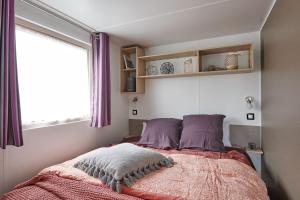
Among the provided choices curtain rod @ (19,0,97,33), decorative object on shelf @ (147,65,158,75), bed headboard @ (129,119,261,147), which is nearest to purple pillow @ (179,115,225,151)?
bed headboard @ (129,119,261,147)

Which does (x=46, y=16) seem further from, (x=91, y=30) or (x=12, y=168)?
(x=12, y=168)

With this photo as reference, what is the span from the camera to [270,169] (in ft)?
6.15

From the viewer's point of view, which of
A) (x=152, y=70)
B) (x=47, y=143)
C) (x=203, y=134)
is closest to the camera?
(x=47, y=143)

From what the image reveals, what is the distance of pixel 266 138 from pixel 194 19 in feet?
5.03

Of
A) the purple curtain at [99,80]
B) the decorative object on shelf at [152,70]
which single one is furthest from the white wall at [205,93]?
the purple curtain at [99,80]

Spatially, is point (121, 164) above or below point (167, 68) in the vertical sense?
below

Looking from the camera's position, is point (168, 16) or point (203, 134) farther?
point (203, 134)

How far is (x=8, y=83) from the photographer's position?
1393mm

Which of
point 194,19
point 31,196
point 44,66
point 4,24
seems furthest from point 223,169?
point 4,24

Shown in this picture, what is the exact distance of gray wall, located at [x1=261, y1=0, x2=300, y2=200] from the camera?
47.2 inches

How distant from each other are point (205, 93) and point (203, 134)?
718 millimetres

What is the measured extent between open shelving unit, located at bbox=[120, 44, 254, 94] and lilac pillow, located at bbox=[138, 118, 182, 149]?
0.69 m

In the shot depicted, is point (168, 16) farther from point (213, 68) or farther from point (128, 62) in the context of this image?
point (128, 62)

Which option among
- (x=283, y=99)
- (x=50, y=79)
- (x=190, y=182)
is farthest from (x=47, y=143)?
(x=283, y=99)
